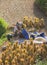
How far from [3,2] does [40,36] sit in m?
4.10

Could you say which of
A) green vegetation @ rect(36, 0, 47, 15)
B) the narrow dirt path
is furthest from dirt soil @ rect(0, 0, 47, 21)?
green vegetation @ rect(36, 0, 47, 15)

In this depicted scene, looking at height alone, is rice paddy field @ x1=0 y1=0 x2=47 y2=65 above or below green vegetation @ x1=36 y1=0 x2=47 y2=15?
below

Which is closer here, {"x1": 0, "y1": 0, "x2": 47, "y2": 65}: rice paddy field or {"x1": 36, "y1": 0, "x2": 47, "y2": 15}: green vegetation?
{"x1": 0, "y1": 0, "x2": 47, "y2": 65}: rice paddy field

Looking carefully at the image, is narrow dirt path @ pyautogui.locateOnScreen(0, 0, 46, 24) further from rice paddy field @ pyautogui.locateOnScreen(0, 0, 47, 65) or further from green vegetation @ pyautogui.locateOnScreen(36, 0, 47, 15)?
green vegetation @ pyautogui.locateOnScreen(36, 0, 47, 15)

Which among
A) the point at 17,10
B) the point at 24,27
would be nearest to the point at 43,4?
the point at 17,10

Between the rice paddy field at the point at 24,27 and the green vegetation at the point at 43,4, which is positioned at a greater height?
the green vegetation at the point at 43,4

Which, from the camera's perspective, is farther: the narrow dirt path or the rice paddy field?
the narrow dirt path

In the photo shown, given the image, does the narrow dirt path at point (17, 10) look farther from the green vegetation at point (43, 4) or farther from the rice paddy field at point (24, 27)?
the green vegetation at point (43, 4)

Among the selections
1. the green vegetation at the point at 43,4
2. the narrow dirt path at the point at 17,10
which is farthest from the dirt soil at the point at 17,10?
the green vegetation at the point at 43,4

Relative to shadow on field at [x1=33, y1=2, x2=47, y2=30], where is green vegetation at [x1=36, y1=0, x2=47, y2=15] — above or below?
above

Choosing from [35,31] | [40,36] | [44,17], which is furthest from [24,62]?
[44,17]

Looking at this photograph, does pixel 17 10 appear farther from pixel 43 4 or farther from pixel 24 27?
pixel 24 27

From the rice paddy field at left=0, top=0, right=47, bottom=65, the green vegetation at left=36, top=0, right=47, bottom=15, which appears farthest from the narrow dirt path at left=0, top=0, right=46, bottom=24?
the green vegetation at left=36, top=0, right=47, bottom=15

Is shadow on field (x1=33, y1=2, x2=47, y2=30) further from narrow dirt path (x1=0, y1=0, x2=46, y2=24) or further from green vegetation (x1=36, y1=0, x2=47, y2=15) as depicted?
green vegetation (x1=36, y1=0, x2=47, y2=15)
